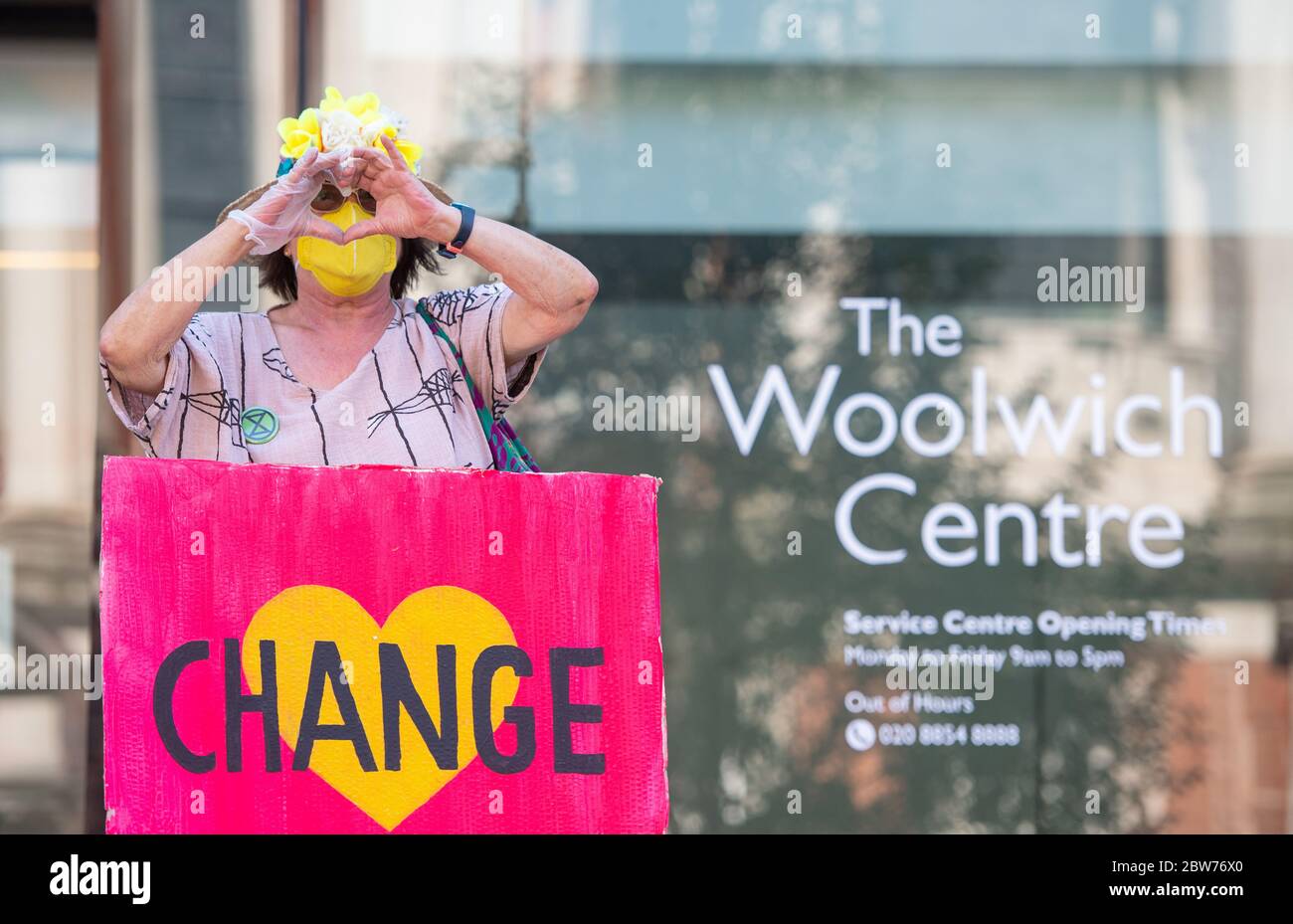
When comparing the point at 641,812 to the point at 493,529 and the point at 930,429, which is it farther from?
the point at 930,429

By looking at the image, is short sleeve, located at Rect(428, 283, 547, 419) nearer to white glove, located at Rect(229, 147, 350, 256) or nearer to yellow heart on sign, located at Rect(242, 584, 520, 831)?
white glove, located at Rect(229, 147, 350, 256)

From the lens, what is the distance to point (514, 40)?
5543 millimetres

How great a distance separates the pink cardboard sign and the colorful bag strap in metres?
0.36

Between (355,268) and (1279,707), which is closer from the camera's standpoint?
(355,268)

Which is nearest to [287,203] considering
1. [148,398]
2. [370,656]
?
[148,398]

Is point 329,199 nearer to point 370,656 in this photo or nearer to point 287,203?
point 287,203

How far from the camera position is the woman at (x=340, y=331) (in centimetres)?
247

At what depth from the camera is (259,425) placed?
2.56 meters

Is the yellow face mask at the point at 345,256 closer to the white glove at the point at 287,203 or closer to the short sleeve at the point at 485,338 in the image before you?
the white glove at the point at 287,203

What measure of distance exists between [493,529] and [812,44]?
3.72 m

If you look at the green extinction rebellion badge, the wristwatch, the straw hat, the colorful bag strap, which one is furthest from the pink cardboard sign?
the straw hat

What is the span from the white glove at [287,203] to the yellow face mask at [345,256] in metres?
0.06

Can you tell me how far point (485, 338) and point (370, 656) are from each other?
710 mm

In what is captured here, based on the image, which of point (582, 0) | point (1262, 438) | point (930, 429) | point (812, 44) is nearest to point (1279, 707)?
point (1262, 438)
